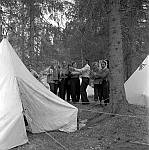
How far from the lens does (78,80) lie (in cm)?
1105

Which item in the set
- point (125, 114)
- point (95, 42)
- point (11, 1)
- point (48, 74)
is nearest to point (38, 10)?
point (11, 1)

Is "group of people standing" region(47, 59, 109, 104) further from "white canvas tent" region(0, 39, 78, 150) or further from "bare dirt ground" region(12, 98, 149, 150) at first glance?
"white canvas tent" region(0, 39, 78, 150)

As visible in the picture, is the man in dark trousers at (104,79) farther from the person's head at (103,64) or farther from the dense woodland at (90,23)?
the dense woodland at (90,23)

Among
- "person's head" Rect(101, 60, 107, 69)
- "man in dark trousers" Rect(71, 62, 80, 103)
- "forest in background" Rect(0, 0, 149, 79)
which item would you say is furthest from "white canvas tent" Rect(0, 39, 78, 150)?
"man in dark trousers" Rect(71, 62, 80, 103)

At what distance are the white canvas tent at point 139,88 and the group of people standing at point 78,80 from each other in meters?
1.22

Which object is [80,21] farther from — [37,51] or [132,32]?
[37,51]

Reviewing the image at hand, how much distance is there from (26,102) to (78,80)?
4.16 meters

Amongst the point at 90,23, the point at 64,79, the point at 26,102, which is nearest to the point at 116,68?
the point at 90,23

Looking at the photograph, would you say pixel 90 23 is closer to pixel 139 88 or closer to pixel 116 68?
pixel 116 68

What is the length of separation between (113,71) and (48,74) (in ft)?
14.2

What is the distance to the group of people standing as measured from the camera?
403 inches

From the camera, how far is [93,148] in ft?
20.1

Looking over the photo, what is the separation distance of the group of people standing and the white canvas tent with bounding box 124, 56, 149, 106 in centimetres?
122

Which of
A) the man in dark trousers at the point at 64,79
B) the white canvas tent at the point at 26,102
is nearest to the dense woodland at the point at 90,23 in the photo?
the man in dark trousers at the point at 64,79
